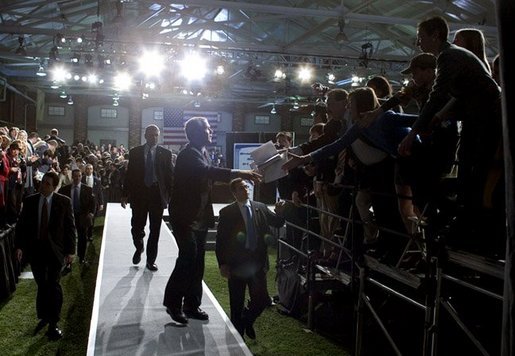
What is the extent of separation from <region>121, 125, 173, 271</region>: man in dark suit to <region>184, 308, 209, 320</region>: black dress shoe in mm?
1520

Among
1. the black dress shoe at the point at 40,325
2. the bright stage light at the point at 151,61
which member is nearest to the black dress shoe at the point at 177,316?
the black dress shoe at the point at 40,325

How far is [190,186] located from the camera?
449 centimetres

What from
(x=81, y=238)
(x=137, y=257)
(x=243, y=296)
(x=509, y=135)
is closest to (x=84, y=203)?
(x=81, y=238)

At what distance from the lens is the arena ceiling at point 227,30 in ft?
38.6

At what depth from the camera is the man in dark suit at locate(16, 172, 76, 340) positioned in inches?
230

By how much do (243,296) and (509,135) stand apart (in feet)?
16.6

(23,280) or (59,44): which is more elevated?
(59,44)

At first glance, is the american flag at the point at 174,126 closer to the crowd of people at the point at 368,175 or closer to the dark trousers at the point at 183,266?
the crowd of people at the point at 368,175

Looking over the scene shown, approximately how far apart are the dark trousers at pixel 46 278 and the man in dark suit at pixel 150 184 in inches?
39.1

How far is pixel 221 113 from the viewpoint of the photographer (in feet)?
108

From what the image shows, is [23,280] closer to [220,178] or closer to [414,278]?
[220,178]

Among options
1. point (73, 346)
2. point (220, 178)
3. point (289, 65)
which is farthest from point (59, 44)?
point (220, 178)

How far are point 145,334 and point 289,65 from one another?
1354 cm

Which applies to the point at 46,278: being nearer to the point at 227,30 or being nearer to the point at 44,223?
the point at 44,223
